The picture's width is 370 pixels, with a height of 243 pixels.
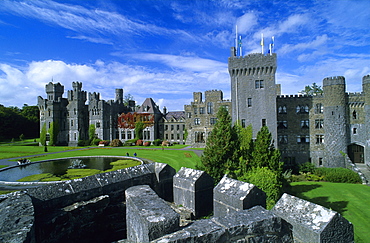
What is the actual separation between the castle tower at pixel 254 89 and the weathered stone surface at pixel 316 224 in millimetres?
27946

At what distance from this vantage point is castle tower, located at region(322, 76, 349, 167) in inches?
1280

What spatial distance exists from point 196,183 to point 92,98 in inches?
2594

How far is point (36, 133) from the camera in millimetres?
90312

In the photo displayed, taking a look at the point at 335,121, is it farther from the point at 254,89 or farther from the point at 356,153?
the point at 254,89

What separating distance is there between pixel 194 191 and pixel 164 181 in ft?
4.77

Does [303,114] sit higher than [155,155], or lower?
higher

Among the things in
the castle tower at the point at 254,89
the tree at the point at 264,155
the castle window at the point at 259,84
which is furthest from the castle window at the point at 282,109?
the tree at the point at 264,155

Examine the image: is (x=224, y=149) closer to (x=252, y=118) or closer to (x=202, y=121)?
(x=252, y=118)

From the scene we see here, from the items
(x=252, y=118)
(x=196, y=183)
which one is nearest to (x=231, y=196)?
(x=196, y=183)

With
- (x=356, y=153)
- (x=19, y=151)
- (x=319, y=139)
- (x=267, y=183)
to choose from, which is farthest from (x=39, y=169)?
(x=356, y=153)

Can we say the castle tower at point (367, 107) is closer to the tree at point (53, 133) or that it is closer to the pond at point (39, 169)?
the pond at point (39, 169)

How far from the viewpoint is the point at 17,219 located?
3.85 metres

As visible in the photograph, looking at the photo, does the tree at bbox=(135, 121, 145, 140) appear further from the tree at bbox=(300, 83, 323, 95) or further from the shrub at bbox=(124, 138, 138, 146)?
the tree at bbox=(300, 83, 323, 95)

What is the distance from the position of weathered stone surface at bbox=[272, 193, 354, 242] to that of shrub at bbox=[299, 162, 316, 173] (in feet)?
103
